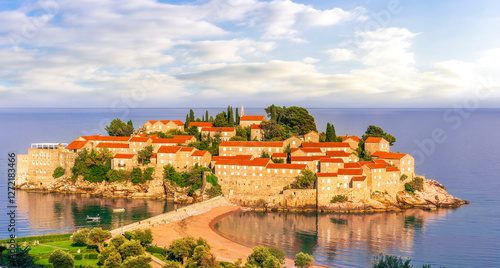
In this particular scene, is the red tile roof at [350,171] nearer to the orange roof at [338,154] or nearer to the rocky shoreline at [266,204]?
the rocky shoreline at [266,204]

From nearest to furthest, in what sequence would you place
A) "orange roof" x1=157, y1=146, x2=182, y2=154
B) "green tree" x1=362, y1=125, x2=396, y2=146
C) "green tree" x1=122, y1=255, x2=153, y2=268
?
"green tree" x1=122, y1=255, x2=153, y2=268 → "orange roof" x1=157, y1=146, x2=182, y2=154 → "green tree" x1=362, y1=125, x2=396, y2=146

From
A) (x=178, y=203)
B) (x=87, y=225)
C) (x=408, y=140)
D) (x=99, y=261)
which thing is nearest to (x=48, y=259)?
(x=99, y=261)

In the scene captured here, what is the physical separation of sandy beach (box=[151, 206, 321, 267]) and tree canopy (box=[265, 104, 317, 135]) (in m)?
26.3

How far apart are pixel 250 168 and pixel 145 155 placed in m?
24.0

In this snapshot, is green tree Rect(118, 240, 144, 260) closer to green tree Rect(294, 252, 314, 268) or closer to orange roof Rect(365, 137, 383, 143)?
green tree Rect(294, 252, 314, 268)

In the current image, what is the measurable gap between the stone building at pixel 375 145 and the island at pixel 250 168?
0.65 feet

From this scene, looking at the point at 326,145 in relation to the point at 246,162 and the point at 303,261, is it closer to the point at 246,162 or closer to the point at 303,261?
the point at 246,162

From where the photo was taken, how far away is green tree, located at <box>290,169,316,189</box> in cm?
6494

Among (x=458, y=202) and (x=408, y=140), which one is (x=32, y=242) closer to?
(x=458, y=202)

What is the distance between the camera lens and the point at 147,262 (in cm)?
3500

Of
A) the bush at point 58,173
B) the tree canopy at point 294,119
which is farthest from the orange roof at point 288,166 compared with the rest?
the bush at point 58,173

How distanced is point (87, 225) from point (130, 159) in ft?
73.7

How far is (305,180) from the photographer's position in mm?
64938

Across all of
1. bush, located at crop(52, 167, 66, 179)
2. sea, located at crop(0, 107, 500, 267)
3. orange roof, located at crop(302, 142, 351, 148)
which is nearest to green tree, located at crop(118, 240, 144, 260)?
sea, located at crop(0, 107, 500, 267)
